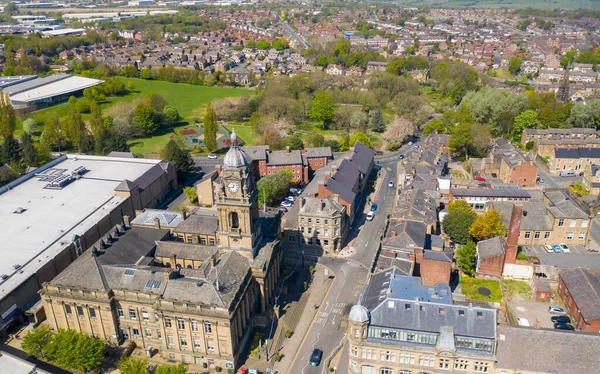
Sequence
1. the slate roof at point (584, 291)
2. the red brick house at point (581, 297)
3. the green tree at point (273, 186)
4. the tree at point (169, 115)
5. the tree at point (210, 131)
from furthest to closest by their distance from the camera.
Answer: the tree at point (169, 115), the tree at point (210, 131), the green tree at point (273, 186), the slate roof at point (584, 291), the red brick house at point (581, 297)

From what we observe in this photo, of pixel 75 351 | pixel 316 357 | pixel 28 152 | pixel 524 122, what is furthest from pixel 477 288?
pixel 28 152

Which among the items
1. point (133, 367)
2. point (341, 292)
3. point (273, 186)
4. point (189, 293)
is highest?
point (189, 293)

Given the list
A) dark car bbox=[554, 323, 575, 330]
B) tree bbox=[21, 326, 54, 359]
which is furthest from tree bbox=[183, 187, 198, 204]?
dark car bbox=[554, 323, 575, 330]

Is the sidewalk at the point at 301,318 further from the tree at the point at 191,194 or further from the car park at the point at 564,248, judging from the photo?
the car park at the point at 564,248

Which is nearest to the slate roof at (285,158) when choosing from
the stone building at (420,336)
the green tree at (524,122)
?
the stone building at (420,336)

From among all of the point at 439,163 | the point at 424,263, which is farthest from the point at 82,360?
the point at 439,163

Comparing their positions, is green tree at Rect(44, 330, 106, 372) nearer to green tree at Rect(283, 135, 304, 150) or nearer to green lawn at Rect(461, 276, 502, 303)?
green lawn at Rect(461, 276, 502, 303)

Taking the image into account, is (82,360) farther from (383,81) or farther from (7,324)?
(383,81)

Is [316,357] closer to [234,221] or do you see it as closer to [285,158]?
[234,221]
